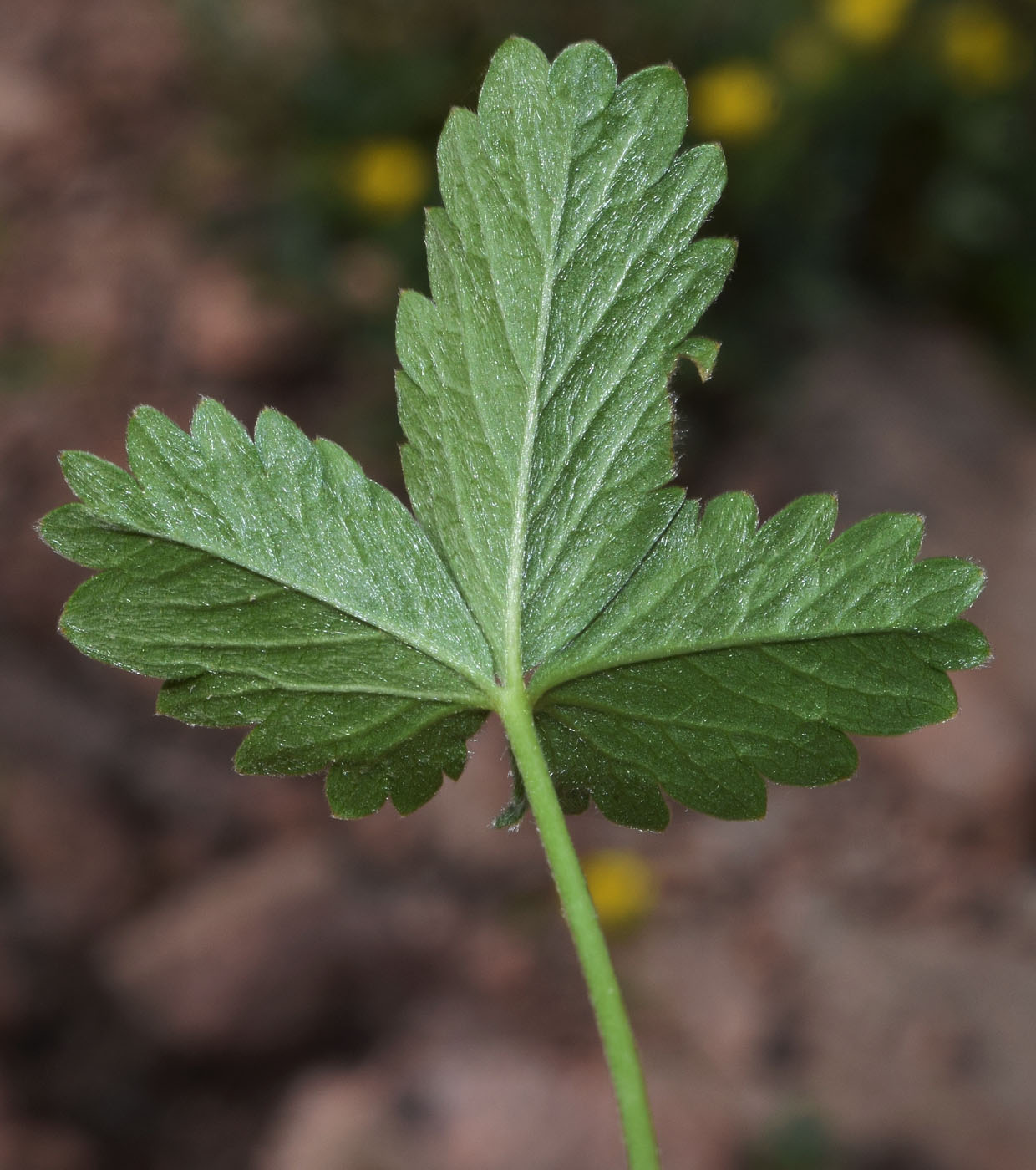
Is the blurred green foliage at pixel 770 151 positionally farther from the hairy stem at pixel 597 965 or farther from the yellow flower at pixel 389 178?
the hairy stem at pixel 597 965

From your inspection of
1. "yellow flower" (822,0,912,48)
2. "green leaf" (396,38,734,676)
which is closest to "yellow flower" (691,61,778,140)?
"yellow flower" (822,0,912,48)

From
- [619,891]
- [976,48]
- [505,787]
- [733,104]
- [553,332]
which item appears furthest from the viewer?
[505,787]

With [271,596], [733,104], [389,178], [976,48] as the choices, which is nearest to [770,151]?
[733,104]

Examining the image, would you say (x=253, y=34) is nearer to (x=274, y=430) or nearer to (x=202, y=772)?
(x=202, y=772)

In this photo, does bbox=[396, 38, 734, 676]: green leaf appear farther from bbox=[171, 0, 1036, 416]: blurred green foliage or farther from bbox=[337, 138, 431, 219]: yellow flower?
bbox=[337, 138, 431, 219]: yellow flower

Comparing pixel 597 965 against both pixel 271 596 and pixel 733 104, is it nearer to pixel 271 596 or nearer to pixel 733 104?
Result: pixel 271 596
